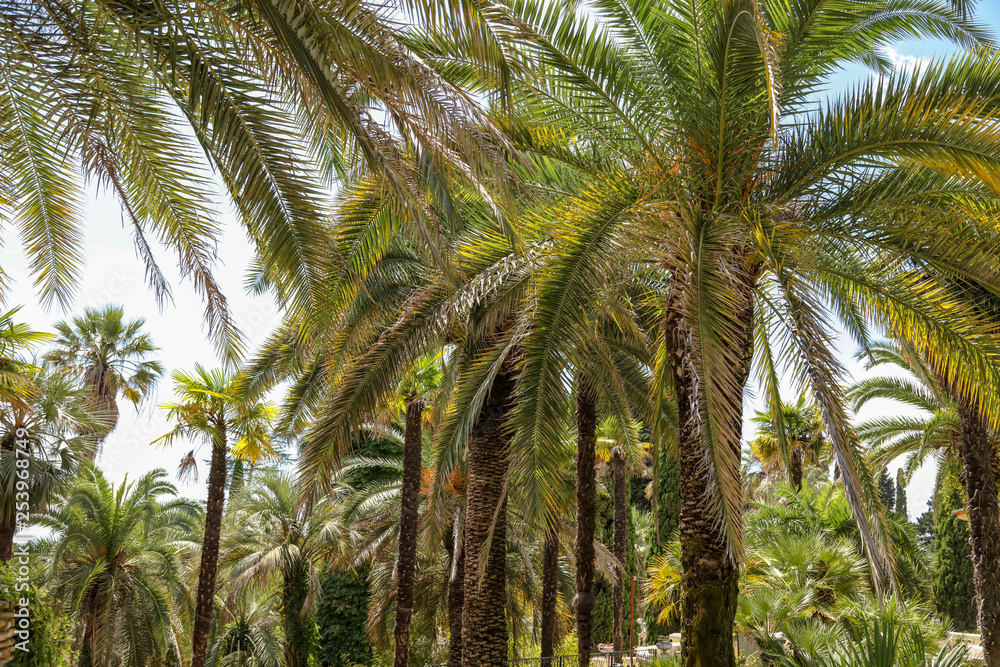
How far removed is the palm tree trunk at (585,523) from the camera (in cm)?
1275

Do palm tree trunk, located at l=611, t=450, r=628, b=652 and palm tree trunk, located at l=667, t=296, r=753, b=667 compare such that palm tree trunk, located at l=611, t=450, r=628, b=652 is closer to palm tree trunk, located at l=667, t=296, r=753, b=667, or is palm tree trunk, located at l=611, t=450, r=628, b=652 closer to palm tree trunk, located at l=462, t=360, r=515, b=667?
palm tree trunk, located at l=462, t=360, r=515, b=667

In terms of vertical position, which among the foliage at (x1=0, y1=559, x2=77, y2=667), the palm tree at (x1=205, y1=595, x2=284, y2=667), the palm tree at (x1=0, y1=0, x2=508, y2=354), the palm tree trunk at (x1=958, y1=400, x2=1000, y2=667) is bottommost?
the palm tree at (x1=205, y1=595, x2=284, y2=667)

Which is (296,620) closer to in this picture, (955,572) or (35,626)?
(35,626)

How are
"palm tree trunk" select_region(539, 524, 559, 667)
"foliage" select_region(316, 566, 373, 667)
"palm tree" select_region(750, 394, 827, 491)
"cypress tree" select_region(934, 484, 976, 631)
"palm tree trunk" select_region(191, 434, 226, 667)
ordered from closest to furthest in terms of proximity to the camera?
"palm tree trunk" select_region(191, 434, 226, 667) < "palm tree trunk" select_region(539, 524, 559, 667) < "foliage" select_region(316, 566, 373, 667) < "cypress tree" select_region(934, 484, 976, 631) < "palm tree" select_region(750, 394, 827, 491)

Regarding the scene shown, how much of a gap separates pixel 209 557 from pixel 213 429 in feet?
8.99

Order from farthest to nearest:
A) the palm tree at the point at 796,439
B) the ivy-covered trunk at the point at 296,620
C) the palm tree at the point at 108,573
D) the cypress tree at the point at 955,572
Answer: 1. the palm tree at the point at 796,439
2. the cypress tree at the point at 955,572
3. the ivy-covered trunk at the point at 296,620
4. the palm tree at the point at 108,573

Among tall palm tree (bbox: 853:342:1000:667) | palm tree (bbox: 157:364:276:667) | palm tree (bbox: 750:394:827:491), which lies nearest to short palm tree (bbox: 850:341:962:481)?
tall palm tree (bbox: 853:342:1000:667)

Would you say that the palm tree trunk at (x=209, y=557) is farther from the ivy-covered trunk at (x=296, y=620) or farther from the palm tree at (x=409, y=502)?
the ivy-covered trunk at (x=296, y=620)

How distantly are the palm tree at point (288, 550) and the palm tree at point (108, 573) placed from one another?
230 cm

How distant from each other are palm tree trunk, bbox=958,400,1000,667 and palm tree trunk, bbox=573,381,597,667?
6607mm

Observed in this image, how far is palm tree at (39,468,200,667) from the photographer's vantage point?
778 inches

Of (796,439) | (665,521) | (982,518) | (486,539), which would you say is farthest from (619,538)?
(486,539)

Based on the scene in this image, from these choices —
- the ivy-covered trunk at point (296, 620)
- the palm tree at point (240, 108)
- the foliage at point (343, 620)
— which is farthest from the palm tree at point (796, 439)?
the palm tree at point (240, 108)

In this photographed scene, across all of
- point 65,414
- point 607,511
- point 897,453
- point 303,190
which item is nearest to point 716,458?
point 303,190
